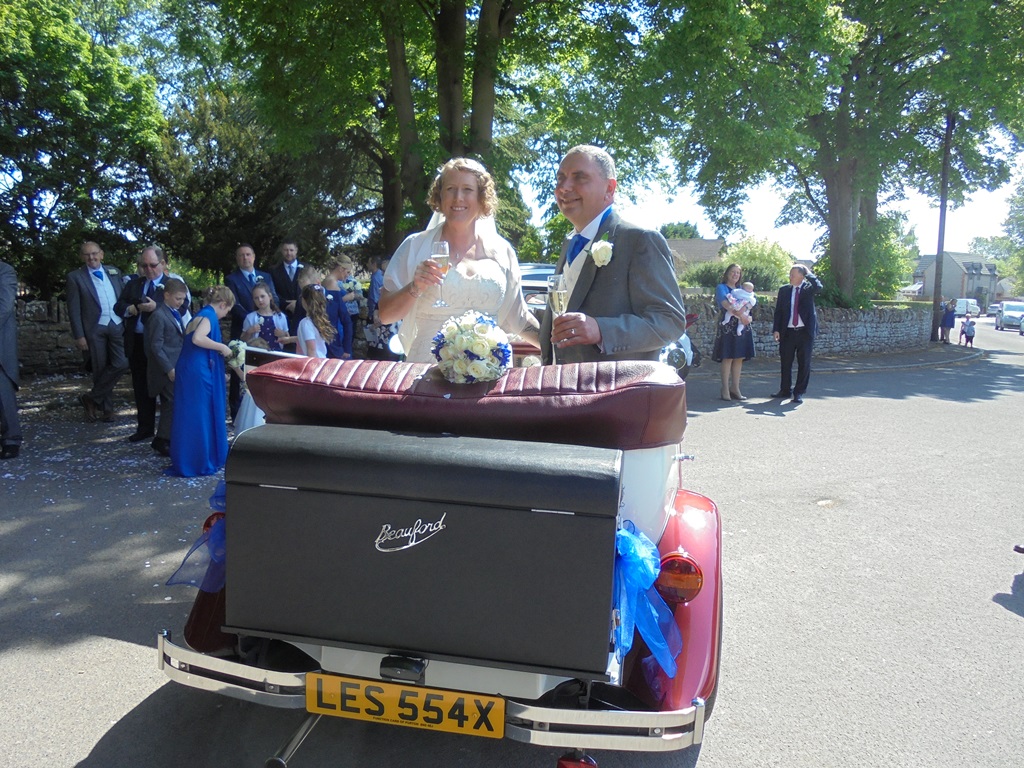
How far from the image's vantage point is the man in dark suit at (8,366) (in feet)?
23.0

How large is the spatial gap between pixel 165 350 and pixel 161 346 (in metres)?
0.05

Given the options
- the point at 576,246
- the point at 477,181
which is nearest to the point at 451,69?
the point at 477,181

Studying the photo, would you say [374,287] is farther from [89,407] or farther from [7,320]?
[7,320]

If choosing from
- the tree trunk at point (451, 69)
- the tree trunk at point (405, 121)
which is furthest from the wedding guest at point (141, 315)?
the tree trunk at point (451, 69)

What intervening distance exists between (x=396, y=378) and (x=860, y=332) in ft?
68.2

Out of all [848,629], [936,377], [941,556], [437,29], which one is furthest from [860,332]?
[848,629]

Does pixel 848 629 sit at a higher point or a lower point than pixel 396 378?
lower

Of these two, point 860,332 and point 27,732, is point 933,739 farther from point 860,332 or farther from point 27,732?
point 860,332

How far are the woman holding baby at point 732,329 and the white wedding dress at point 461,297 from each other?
8311mm

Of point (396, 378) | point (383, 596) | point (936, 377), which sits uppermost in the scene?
point (396, 378)

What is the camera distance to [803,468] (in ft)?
25.1

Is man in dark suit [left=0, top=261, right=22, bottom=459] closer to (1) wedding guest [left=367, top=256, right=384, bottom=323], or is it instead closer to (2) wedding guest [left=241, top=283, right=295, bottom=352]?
(2) wedding guest [left=241, top=283, right=295, bottom=352]

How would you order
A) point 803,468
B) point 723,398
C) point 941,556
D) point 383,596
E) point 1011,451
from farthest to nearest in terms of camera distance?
point 723,398
point 1011,451
point 803,468
point 941,556
point 383,596

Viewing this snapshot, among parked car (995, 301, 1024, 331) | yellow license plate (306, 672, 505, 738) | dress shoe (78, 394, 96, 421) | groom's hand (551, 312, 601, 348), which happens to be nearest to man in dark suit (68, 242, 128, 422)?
dress shoe (78, 394, 96, 421)
